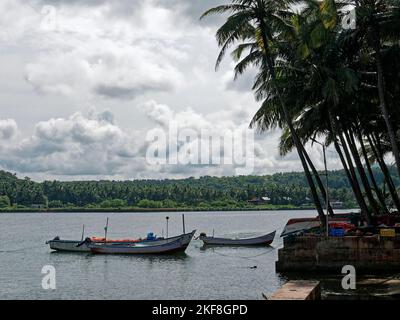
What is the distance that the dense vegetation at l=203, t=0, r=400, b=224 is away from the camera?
33281mm

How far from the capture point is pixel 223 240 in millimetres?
62625

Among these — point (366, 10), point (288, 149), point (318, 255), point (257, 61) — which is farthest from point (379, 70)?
point (288, 149)

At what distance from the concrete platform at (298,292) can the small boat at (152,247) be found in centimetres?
3898

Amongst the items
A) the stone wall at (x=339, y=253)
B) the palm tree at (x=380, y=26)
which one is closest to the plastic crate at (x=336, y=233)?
the stone wall at (x=339, y=253)

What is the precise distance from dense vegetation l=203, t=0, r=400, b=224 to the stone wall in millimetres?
4780

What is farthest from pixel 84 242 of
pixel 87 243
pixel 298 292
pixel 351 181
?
pixel 298 292

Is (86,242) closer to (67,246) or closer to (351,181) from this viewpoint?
(67,246)

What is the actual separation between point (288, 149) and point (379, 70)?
17.3 m

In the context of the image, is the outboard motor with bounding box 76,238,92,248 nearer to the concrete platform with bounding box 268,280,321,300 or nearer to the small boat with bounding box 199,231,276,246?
the small boat with bounding box 199,231,276,246

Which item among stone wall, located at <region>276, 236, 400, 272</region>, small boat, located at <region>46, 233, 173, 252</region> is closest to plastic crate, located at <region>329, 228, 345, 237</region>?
stone wall, located at <region>276, 236, 400, 272</region>

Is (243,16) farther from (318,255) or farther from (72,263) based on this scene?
(72,263)

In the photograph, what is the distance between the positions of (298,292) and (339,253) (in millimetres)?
20274

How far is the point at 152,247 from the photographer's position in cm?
5284

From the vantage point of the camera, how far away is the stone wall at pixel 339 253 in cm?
3128
